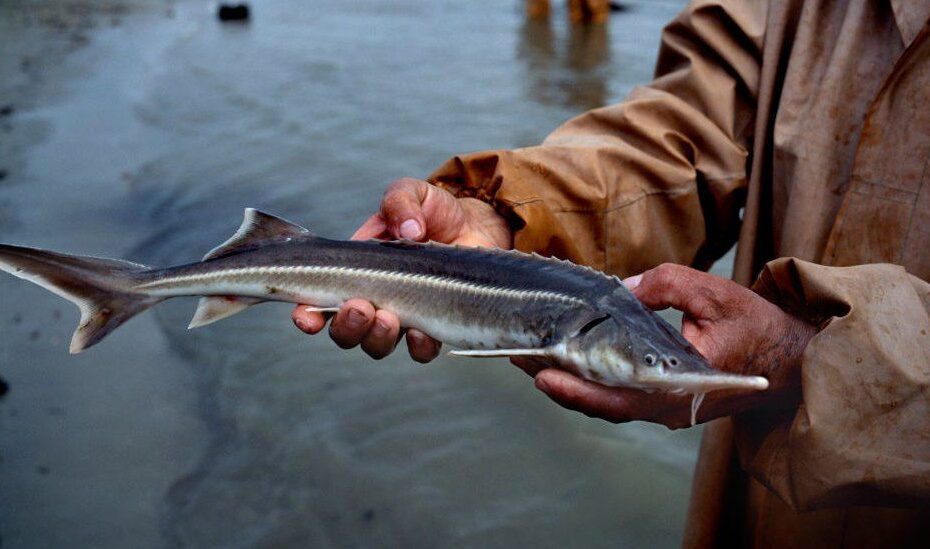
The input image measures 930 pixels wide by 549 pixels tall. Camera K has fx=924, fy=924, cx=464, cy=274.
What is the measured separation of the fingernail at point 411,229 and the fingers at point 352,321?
186 mm

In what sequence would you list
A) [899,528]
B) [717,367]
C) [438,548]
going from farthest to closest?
1. [438,548]
2. [899,528]
3. [717,367]

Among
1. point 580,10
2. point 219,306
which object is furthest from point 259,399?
point 580,10

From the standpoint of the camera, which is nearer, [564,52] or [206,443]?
[206,443]

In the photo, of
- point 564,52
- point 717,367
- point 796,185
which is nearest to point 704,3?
point 796,185

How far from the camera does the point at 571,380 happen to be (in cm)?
174

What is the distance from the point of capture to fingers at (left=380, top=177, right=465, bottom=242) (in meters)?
2.15

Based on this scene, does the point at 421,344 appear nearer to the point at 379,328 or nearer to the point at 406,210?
the point at 379,328

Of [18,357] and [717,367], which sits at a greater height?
[717,367]

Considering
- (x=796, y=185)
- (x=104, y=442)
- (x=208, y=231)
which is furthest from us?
(x=208, y=231)

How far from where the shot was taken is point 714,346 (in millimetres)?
1738

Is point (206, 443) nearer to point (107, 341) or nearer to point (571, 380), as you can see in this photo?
point (107, 341)

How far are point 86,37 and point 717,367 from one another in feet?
41.0

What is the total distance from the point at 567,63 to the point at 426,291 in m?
10.1

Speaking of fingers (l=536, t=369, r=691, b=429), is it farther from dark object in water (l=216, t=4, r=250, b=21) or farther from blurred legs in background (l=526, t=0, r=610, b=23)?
dark object in water (l=216, t=4, r=250, b=21)
